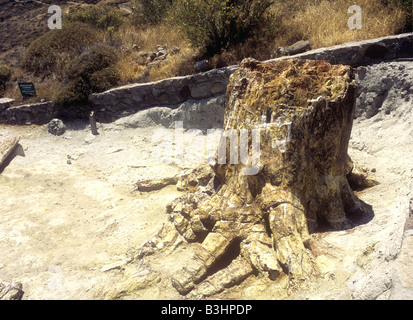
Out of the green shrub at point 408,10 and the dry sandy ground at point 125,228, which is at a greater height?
the green shrub at point 408,10

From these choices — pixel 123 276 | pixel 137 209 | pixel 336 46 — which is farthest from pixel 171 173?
pixel 336 46

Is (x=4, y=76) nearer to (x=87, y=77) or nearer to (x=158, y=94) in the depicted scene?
(x=87, y=77)

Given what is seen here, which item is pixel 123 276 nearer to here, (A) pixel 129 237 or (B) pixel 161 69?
(A) pixel 129 237

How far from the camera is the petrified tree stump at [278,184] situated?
3131mm

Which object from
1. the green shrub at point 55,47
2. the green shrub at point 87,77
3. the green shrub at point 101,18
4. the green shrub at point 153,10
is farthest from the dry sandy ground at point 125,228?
the green shrub at point 101,18

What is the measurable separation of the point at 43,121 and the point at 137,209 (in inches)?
235

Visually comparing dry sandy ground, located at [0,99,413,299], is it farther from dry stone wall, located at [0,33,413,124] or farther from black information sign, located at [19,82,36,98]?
black information sign, located at [19,82,36,98]

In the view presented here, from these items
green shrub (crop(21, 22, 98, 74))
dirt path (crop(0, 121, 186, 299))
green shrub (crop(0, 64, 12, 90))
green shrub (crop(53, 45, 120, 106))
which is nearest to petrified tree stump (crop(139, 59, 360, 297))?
dirt path (crop(0, 121, 186, 299))

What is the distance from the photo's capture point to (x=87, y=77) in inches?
352

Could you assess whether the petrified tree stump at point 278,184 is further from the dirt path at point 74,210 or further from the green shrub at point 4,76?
the green shrub at point 4,76

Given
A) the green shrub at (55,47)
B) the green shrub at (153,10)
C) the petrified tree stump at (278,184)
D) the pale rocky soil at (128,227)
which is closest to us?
the pale rocky soil at (128,227)

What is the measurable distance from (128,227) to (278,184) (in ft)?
7.75

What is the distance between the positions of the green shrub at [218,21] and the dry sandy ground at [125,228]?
9.71ft
